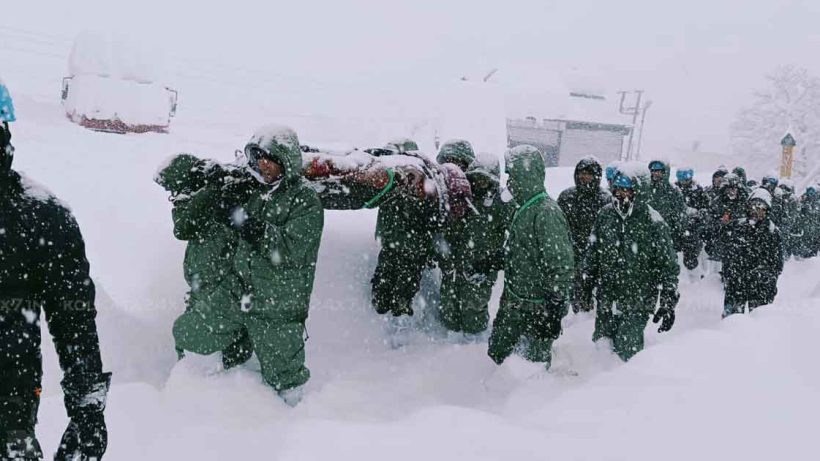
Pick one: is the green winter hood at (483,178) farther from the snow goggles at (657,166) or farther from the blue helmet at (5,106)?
the blue helmet at (5,106)

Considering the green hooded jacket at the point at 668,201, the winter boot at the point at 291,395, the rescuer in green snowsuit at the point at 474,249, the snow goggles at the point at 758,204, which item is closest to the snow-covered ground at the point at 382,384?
the winter boot at the point at 291,395

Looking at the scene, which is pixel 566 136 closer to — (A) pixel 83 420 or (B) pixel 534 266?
(B) pixel 534 266

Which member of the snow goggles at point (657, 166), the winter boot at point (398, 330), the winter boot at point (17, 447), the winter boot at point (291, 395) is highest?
the snow goggles at point (657, 166)

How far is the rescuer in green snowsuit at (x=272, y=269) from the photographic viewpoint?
3.61m

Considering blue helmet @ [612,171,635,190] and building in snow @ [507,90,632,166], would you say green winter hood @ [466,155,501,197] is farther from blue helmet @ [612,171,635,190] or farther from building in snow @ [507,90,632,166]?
building in snow @ [507,90,632,166]

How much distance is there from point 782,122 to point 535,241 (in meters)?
47.3

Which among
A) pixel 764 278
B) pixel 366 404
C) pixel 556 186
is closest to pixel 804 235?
pixel 556 186

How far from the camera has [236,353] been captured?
166 inches

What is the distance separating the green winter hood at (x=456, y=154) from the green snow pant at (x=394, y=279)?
42.8 inches

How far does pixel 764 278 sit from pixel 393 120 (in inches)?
876

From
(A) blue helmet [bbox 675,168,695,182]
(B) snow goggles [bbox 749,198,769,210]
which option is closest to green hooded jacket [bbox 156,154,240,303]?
(B) snow goggles [bbox 749,198,769,210]

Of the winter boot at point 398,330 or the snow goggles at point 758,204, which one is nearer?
the winter boot at point 398,330

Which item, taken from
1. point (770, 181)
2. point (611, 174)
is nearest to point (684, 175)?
point (770, 181)

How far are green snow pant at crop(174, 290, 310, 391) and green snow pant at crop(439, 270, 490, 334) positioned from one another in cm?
215
